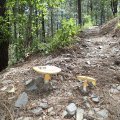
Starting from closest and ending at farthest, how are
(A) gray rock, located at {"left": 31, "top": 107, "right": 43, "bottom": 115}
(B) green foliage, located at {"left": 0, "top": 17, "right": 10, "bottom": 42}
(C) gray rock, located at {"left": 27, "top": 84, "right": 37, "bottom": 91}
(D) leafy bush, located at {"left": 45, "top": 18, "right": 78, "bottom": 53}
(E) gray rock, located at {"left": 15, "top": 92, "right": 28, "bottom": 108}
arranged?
(A) gray rock, located at {"left": 31, "top": 107, "right": 43, "bottom": 115} → (E) gray rock, located at {"left": 15, "top": 92, "right": 28, "bottom": 108} → (C) gray rock, located at {"left": 27, "top": 84, "right": 37, "bottom": 91} → (D) leafy bush, located at {"left": 45, "top": 18, "right": 78, "bottom": 53} → (B) green foliage, located at {"left": 0, "top": 17, "right": 10, "bottom": 42}

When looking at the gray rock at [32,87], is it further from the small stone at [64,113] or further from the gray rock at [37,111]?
the small stone at [64,113]

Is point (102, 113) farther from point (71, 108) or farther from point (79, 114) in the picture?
point (71, 108)

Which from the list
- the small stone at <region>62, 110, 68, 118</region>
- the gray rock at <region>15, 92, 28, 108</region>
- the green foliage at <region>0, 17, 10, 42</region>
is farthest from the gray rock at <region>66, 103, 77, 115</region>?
the green foliage at <region>0, 17, 10, 42</region>

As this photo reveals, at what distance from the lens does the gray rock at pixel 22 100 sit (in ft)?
14.2

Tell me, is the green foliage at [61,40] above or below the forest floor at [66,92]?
above

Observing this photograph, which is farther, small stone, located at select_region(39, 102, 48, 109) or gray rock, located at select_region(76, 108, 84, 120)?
small stone, located at select_region(39, 102, 48, 109)

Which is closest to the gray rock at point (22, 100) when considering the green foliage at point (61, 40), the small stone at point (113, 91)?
the small stone at point (113, 91)

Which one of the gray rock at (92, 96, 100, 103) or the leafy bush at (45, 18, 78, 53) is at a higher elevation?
the leafy bush at (45, 18, 78, 53)

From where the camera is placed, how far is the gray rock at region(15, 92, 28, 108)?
4.32m

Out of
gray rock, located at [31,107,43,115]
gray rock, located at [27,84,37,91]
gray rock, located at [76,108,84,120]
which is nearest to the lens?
gray rock, located at [76,108,84,120]

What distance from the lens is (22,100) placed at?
14.4 ft

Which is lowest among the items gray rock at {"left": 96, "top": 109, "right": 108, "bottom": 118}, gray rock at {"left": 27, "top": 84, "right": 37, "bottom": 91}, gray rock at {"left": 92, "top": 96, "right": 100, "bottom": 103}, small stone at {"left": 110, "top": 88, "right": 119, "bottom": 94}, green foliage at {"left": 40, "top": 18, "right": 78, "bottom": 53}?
gray rock at {"left": 96, "top": 109, "right": 108, "bottom": 118}

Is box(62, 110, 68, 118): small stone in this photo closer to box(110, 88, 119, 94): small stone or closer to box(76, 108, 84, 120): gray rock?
box(76, 108, 84, 120): gray rock

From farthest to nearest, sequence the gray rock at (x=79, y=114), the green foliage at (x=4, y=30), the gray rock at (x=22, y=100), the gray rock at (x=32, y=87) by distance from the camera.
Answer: the green foliage at (x=4, y=30) < the gray rock at (x=32, y=87) < the gray rock at (x=22, y=100) < the gray rock at (x=79, y=114)
